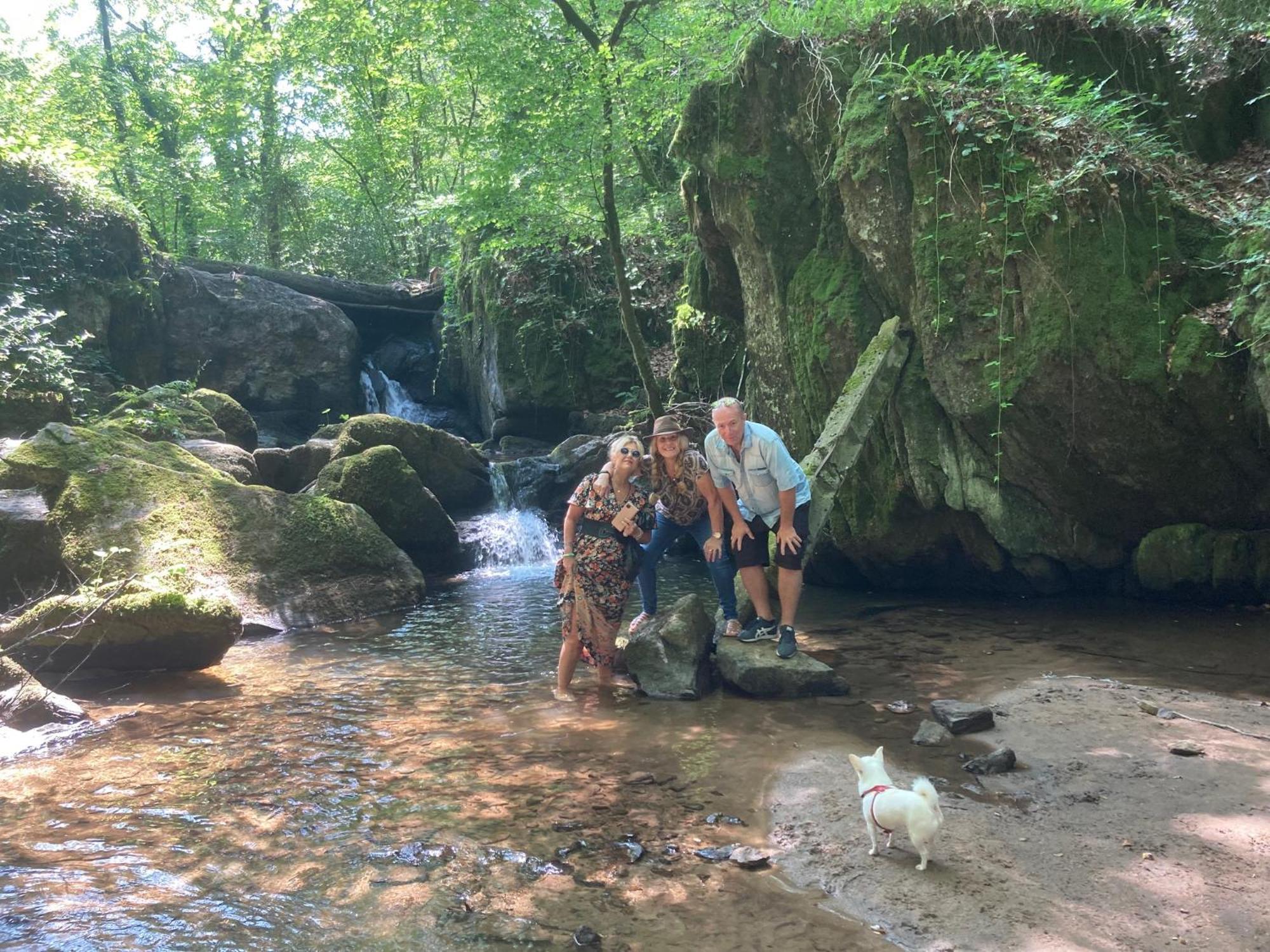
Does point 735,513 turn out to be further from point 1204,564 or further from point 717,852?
point 1204,564

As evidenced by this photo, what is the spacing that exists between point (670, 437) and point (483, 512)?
928 centimetres

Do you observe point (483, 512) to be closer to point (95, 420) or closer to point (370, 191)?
point (95, 420)

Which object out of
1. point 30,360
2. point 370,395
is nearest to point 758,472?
point 30,360

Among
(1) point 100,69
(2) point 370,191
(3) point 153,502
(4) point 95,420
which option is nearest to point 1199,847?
(3) point 153,502

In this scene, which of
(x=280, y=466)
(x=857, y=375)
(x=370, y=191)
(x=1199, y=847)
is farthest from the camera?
(x=370, y=191)

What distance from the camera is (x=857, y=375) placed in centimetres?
845

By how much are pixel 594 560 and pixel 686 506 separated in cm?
84

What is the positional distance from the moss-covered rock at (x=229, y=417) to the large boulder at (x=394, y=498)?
496 cm

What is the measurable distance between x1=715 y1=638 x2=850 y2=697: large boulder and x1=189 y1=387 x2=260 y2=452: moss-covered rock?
12.7 meters

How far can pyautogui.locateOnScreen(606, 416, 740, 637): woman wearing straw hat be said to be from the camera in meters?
6.38

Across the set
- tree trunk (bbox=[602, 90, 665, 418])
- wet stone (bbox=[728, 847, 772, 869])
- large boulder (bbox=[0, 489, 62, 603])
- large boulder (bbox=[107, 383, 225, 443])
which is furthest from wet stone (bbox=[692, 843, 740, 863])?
large boulder (bbox=[107, 383, 225, 443])

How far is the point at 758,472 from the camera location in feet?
20.4

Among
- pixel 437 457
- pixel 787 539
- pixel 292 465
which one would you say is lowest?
pixel 787 539

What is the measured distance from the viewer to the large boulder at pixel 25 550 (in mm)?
8477
